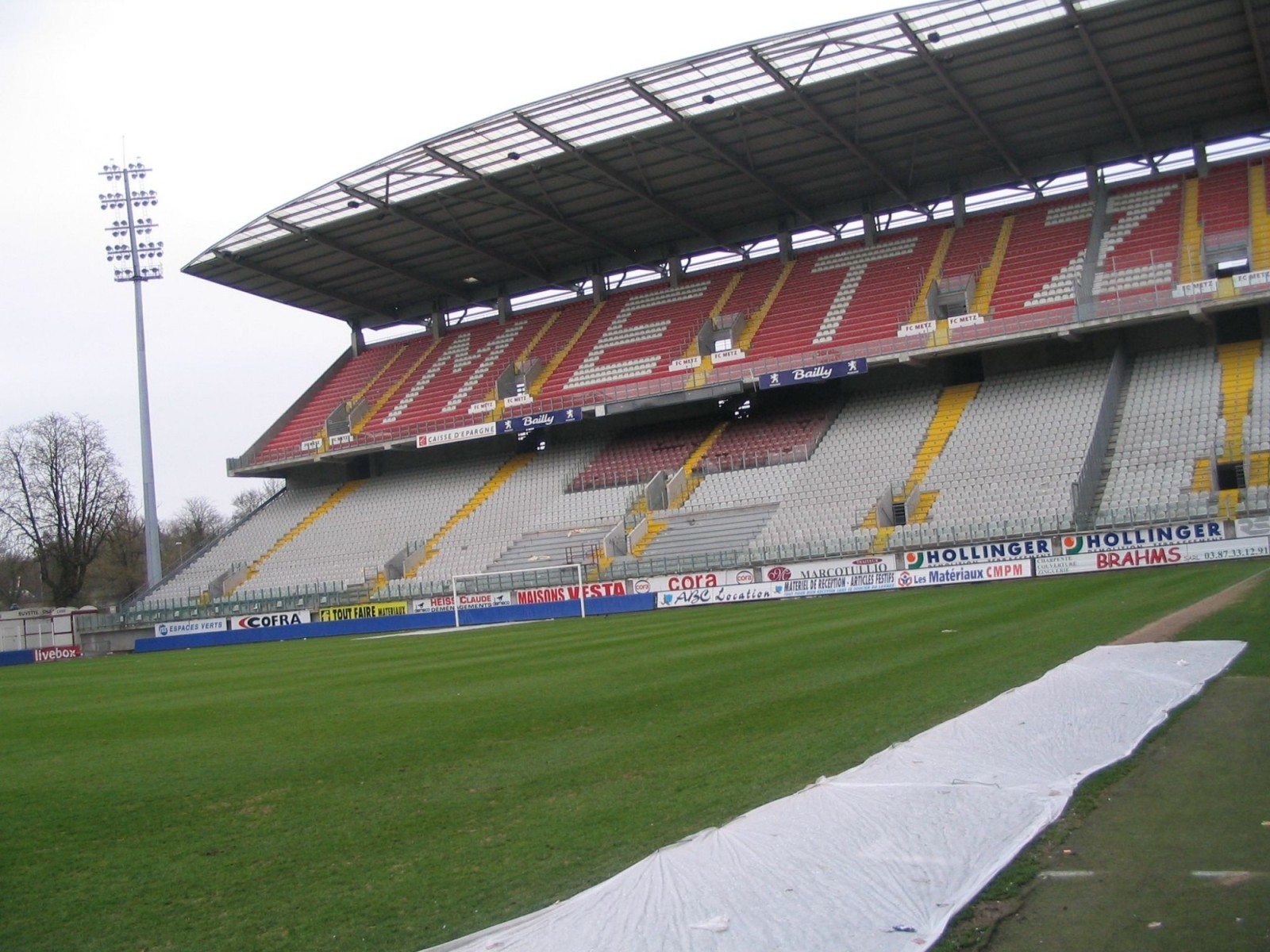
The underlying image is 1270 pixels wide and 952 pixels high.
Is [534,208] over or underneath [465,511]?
over

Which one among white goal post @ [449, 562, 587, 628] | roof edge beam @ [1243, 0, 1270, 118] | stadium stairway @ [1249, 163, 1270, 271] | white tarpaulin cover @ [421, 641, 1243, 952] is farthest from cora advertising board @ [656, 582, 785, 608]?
white tarpaulin cover @ [421, 641, 1243, 952]

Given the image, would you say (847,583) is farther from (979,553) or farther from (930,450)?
(930,450)

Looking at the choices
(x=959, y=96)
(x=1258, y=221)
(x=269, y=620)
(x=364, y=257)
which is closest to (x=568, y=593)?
(x=269, y=620)

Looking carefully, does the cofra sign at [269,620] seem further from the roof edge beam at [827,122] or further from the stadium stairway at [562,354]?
the roof edge beam at [827,122]

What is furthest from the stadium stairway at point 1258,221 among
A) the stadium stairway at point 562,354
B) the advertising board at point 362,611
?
the advertising board at point 362,611

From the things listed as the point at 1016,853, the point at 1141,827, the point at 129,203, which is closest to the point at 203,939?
the point at 1016,853

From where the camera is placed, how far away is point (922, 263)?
140 ft

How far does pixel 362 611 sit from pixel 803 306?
20.9m

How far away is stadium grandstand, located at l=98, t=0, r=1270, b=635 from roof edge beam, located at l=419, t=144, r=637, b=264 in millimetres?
231

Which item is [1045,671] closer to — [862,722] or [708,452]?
[862,722]

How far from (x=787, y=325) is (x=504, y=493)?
45.8 ft

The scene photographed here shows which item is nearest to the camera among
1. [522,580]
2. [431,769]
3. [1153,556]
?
[431,769]

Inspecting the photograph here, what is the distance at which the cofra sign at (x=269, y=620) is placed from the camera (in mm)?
41312

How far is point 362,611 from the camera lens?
40.4 meters
